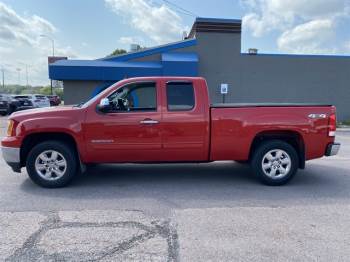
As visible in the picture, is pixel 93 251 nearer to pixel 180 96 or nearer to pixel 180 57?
pixel 180 96

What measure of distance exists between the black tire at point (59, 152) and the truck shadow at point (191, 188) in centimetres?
13

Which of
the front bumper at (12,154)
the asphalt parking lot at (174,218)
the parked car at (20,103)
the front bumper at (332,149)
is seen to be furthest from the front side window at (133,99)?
the parked car at (20,103)

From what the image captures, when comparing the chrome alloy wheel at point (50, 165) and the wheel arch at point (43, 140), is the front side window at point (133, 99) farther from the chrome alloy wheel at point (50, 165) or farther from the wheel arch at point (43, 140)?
the chrome alloy wheel at point (50, 165)

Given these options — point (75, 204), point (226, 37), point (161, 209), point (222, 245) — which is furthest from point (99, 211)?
point (226, 37)

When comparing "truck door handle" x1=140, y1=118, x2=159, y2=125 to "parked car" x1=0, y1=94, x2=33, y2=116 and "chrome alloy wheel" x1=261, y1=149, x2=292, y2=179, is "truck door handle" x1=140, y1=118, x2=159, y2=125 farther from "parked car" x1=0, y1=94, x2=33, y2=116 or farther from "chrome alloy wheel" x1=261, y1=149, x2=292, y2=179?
"parked car" x1=0, y1=94, x2=33, y2=116

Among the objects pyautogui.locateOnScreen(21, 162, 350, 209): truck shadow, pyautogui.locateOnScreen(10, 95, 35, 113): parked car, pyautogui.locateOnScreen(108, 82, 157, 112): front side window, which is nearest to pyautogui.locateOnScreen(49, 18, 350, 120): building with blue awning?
pyautogui.locateOnScreen(10, 95, 35, 113): parked car

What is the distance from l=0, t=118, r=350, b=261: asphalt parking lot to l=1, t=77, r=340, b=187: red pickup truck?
0.49 metres

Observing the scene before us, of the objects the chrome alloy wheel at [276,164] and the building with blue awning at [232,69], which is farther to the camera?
the building with blue awning at [232,69]

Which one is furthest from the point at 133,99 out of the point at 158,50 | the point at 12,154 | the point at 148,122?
the point at 158,50

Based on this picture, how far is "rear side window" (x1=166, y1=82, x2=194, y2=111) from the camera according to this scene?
17.4 ft

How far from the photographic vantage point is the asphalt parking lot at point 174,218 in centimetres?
316

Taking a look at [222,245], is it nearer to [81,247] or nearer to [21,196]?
[81,247]

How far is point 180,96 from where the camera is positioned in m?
5.36

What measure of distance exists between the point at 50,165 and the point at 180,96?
2.62 meters
